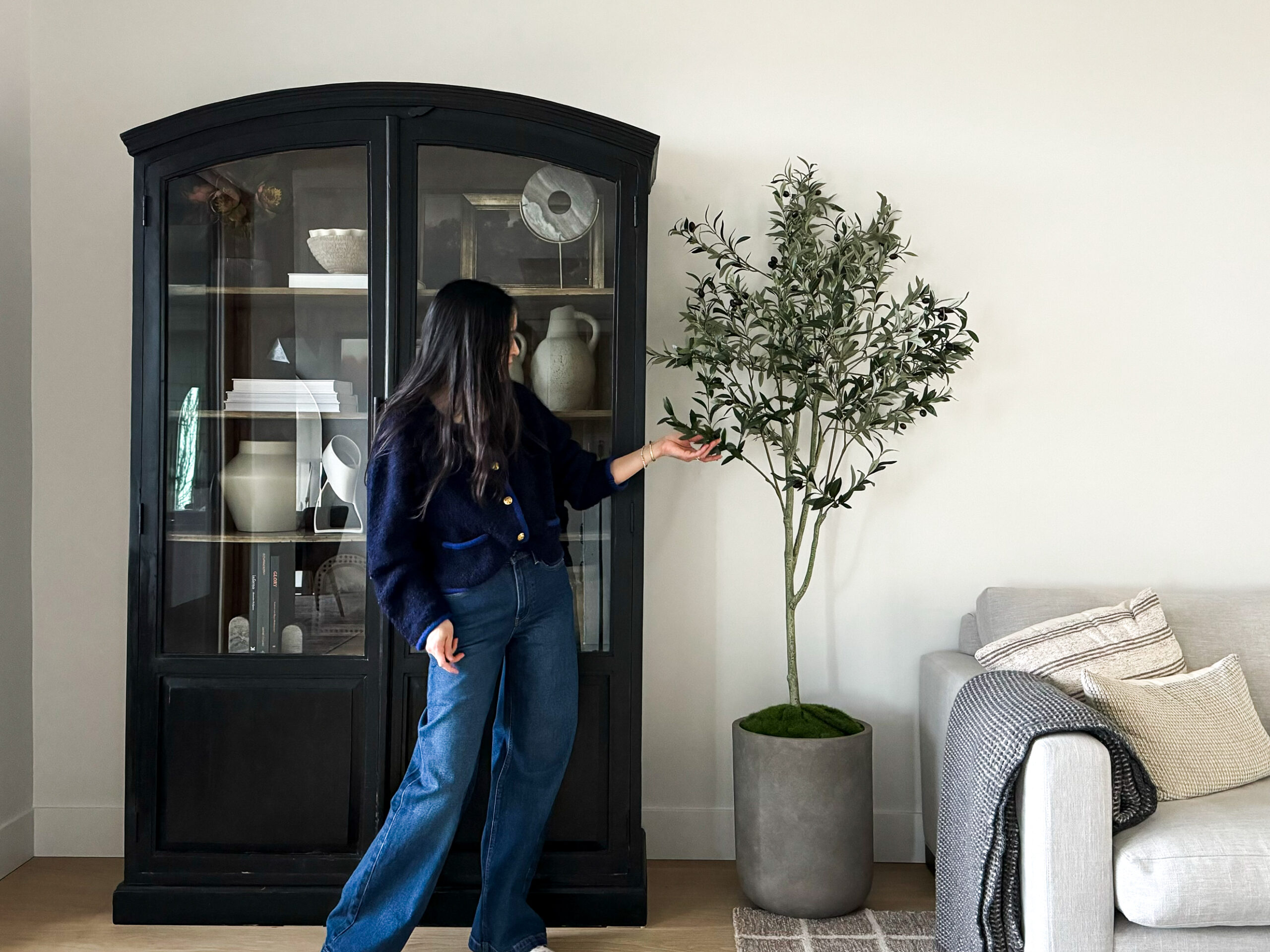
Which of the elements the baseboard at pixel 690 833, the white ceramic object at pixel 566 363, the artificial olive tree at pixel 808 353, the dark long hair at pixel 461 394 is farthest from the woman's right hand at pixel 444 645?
the baseboard at pixel 690 833

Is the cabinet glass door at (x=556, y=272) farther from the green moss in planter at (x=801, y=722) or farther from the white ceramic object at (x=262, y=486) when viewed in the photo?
the white ceramic object at (x=262, y=486)

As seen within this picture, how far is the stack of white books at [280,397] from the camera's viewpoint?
234cm

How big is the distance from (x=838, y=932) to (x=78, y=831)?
2031mm

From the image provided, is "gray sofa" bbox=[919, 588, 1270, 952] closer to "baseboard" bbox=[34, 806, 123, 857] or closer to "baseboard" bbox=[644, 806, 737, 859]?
"baseboard" bbox=[644, 806, 737, 859]

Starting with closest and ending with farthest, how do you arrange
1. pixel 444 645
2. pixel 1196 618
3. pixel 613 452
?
pixel 444 645 → pixel 613 452 → pixel 1196 618

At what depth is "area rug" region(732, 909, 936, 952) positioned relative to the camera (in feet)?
7.14

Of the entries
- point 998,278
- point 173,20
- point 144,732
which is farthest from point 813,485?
point 173,20

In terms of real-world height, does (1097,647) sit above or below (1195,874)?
above

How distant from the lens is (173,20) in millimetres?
2674

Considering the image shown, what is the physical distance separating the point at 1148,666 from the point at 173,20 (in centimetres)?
296

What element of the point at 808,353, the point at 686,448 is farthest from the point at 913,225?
the point at 686,448

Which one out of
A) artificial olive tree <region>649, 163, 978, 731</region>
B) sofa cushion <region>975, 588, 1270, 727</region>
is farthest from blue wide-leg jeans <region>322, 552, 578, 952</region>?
sofa cushion <region>975, 588, 1270, 727</region>

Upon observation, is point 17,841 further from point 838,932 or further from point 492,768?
point 838,932

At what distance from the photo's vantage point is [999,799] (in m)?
1.82
